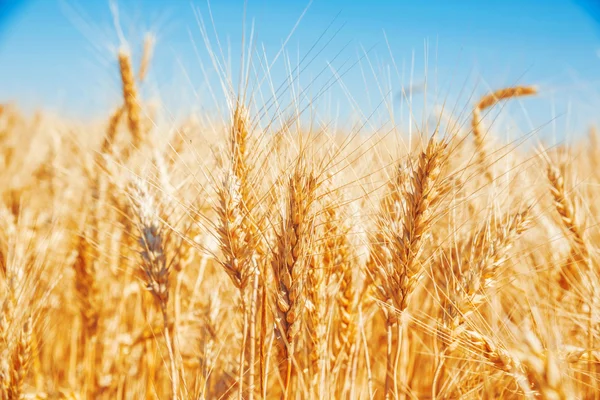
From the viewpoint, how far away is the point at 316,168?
3.89 ft

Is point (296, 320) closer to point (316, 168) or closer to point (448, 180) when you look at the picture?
point (316, 168)

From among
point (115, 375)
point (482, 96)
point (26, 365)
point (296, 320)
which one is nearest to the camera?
point (296, 320)

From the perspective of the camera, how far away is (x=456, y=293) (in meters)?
1.16

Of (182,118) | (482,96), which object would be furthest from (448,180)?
(182,118)

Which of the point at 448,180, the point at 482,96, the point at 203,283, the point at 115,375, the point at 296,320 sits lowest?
the point at 115,375

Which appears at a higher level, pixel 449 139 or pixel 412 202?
pixel 449 139

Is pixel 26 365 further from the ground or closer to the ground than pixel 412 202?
closer to the ground

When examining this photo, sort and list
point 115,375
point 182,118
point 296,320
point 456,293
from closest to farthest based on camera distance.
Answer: point 296,320 < point 456,293 < point 115,375 < point 182,118

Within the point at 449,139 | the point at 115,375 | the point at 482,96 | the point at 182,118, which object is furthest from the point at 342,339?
the point at 182,118

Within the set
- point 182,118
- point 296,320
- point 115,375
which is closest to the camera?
point 296,320

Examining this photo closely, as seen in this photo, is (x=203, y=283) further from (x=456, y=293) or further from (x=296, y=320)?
(x=456, y=293)

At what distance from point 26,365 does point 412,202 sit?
4.03ft

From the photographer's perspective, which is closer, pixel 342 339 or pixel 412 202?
pixel 412 202

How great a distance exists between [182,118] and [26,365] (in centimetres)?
147
